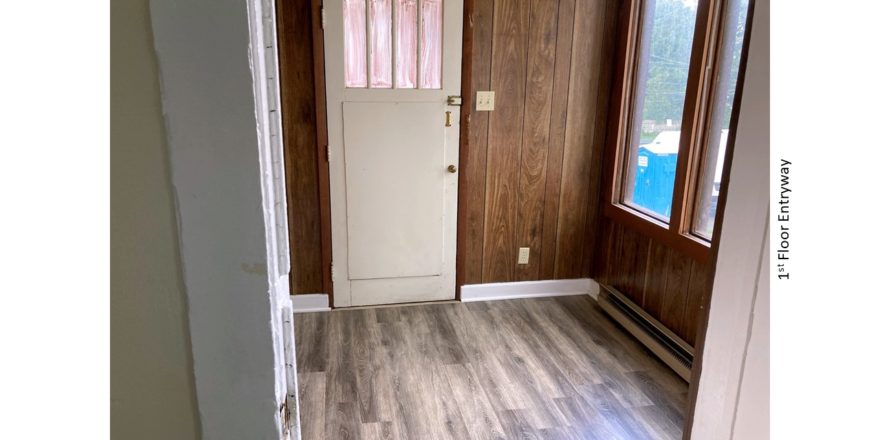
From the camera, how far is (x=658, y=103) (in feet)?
9.18

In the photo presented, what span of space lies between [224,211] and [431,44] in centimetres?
264

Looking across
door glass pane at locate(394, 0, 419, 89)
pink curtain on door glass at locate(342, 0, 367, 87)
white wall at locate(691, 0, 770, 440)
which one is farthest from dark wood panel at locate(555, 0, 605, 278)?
white wall at locate(691, 0, 770, 440)

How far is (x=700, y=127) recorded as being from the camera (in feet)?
7.92

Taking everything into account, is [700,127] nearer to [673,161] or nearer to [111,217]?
[673,161]

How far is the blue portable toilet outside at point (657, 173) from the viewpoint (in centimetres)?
268

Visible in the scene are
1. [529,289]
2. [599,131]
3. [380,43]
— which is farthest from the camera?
[529,289]

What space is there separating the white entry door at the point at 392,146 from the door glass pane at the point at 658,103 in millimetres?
1063

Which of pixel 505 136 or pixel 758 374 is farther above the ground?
pixel 505 136

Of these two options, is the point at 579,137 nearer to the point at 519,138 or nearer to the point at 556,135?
the point at 556,135

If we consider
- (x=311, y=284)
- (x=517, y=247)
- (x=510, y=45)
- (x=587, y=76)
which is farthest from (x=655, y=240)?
(x=311, y=284)

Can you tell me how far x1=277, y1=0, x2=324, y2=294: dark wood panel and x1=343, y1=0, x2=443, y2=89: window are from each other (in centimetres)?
23

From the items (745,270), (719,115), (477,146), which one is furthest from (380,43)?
(745,270)

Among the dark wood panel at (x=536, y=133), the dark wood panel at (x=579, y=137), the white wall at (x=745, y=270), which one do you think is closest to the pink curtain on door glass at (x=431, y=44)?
the dark wood panel at (x=536, y=133)

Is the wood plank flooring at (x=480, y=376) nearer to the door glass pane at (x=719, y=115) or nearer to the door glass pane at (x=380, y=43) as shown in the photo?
the door glass pane at (x=719, y=115)
